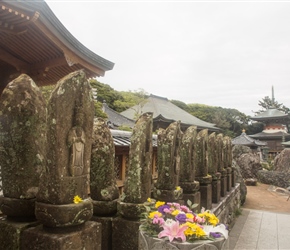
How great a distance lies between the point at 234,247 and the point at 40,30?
21.1ft

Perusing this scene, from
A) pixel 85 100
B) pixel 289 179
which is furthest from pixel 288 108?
pixel 85 100

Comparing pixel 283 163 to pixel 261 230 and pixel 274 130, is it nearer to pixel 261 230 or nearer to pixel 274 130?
pixel 261 230

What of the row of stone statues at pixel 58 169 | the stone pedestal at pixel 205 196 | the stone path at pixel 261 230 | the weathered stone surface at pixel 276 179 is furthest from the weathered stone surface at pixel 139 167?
the weathered stone surface at pixel 276 179

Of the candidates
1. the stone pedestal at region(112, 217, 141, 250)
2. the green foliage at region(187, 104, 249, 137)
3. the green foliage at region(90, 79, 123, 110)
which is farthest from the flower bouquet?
the green foliage at region(187, 104, 249, 137)

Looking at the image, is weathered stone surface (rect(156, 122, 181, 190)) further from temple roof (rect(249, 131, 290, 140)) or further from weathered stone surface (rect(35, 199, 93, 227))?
temple roof (rect(249, 131, 290, 140))

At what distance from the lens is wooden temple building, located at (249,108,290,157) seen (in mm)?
38656

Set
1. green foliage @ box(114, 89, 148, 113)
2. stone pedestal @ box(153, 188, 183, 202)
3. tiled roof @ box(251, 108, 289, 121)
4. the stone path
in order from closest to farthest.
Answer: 1. stone pedestal @ box(153, 188, 183, 202)
2. the stone path
3. green foliage @ box(114, 89, 148, 113)
4. tiled roof @ box(251, 108, 289, 121)

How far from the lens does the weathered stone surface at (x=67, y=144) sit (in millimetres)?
1978

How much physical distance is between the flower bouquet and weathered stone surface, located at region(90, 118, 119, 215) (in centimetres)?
47

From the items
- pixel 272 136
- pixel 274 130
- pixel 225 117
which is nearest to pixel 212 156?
pixel 272 136

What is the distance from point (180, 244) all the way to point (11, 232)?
132cm

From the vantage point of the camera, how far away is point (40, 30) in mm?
4988

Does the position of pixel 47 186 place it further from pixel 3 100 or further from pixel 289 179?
pixel 289 179

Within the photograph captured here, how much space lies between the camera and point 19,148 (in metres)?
2.17
